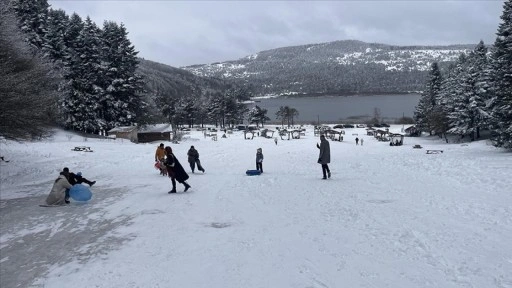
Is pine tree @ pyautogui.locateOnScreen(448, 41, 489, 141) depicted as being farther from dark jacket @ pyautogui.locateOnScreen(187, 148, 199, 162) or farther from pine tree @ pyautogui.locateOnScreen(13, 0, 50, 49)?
pine tree @ pyautogui.locateOnScreen(13, 0, 50, 49)

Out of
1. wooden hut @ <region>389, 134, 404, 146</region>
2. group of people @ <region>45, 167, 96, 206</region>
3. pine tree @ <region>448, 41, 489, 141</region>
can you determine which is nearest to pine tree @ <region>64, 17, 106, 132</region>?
wooden hut @ <region>389, 134, 404, 146</region>

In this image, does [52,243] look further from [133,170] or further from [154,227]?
[133,170]

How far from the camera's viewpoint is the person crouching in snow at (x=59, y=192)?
14344 millimetres

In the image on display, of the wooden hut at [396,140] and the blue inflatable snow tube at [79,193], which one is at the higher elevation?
the blue inflatable snow tube at [79,193]

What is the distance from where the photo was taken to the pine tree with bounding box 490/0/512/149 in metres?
31.4

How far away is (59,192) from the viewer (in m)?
14.4

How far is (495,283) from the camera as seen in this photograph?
621 cm

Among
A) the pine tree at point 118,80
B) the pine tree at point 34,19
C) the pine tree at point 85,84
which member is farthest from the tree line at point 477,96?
the pine tree at point 34,19

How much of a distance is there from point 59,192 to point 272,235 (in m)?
8.66

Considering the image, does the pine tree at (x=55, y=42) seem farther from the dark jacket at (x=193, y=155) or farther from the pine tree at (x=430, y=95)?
the pine tree at (x=430, y=95)

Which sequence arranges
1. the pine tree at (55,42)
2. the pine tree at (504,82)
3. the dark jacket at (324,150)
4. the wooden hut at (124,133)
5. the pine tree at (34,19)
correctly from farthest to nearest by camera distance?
the wooden hut at (124,133) < the pine tree at (55,42) < the pine tree at (34,19) < the pine tree at (504,82) < the dark jacket at (324,150)

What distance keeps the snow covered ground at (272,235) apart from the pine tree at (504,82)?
16169 mm

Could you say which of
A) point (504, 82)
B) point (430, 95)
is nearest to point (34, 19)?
point (504, 82)

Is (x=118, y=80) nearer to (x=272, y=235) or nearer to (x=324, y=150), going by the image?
(x=324, y=150)
